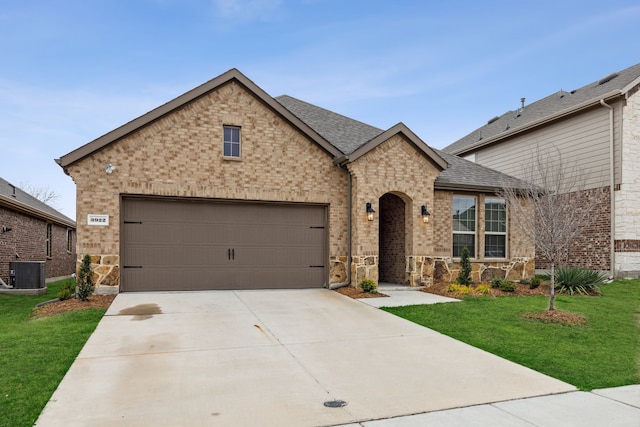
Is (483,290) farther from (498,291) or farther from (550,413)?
(550,413)

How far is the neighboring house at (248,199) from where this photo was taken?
1094cm

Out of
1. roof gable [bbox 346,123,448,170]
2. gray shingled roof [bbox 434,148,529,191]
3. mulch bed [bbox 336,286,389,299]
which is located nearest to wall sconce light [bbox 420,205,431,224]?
gray shingled roof [bbox 434,148,529,191]

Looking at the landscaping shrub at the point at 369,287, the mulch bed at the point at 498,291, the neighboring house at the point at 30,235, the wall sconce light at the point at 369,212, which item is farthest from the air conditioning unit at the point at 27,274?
the mulch bed at the point at 498,291

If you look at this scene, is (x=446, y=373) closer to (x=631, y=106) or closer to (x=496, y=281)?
(x=496, y=281)

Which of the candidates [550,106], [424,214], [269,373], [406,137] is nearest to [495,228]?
[424,214]

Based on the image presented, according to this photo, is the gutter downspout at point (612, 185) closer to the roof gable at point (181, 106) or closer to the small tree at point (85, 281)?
the roof gable at point (181, 106)

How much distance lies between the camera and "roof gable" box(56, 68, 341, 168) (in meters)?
10.5

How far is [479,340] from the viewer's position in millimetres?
7121

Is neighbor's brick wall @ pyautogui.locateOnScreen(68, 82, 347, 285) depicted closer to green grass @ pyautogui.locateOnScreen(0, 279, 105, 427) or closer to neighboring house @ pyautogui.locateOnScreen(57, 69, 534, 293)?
neighboring house @ pyautogui.locateOnScreen(57, 69, 534, 293)

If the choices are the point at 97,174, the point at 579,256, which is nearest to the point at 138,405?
the point at 97,174

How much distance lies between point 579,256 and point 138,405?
1751 centimetres

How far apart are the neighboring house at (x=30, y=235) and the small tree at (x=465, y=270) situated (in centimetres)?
1453

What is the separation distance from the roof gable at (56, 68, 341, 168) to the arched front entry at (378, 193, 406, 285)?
3243mm

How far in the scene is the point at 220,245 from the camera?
39.2 ft
